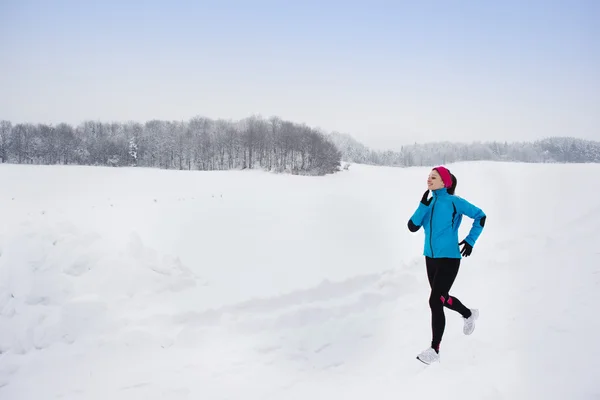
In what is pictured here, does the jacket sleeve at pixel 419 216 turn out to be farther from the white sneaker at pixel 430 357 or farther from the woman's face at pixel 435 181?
the white sneaker at pixel 430 357

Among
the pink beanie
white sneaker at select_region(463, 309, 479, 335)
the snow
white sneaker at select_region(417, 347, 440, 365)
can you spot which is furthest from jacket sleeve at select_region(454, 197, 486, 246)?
the snow

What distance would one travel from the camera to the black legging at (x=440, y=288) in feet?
14.1

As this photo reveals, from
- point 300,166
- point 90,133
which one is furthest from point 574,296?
point 90,133

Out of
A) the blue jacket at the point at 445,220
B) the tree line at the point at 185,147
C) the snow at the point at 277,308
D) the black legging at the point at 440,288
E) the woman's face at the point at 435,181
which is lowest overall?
the snow at the point at 277,308

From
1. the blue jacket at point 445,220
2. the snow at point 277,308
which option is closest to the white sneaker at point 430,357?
the snow at point 277,308

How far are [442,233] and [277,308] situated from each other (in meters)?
4.46

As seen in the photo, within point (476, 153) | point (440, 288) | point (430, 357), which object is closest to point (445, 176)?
point (440, 288)

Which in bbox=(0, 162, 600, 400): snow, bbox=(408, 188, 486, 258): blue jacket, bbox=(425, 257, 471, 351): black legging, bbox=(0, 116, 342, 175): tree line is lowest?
bbox=(0, 162, 600, 400): snow

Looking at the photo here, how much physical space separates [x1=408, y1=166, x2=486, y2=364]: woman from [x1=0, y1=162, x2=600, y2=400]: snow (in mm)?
832

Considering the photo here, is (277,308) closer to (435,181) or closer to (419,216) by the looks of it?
(419,216)

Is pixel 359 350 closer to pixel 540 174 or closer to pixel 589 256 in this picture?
pixel 589 256

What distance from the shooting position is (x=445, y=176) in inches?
159

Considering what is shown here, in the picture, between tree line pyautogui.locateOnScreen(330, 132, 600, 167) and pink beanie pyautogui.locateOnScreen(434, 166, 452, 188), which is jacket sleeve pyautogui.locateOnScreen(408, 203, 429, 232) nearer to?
pink beanie pyautogui.locateOnScreen(434, 166, 452, 188)

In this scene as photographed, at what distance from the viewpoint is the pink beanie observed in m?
4.02
